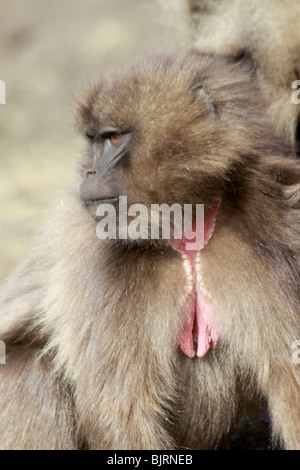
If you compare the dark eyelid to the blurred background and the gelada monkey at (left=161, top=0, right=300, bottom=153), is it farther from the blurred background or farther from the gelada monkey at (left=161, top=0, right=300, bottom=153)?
the blurred background

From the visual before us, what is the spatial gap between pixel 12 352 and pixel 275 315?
1.32 meters

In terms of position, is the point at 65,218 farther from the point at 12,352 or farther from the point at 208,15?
the point at 208,15

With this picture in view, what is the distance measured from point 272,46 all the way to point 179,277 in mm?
1692

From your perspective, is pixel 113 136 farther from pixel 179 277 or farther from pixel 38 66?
→ pixel 38 66

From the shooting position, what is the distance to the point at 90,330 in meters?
3.10

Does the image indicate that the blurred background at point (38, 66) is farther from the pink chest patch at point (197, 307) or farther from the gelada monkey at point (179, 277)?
the pink chest patch at point (197, 307)

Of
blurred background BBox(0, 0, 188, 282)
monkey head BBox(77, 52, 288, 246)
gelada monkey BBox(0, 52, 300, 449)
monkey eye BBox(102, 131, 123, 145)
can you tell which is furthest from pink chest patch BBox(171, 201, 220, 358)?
blurred background BBox(0, 0, 188, 282)

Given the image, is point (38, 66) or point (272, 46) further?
point (38, 66)

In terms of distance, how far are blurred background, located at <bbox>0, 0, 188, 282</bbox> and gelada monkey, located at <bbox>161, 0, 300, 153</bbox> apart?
3142mm

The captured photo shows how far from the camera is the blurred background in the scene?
758 cm

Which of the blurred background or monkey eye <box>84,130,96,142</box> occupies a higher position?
the blurred background

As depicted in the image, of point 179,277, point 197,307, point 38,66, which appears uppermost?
point 38,66

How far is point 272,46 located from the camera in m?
4.11

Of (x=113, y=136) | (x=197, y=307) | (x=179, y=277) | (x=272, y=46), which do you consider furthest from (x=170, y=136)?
(x=272, y=46)
